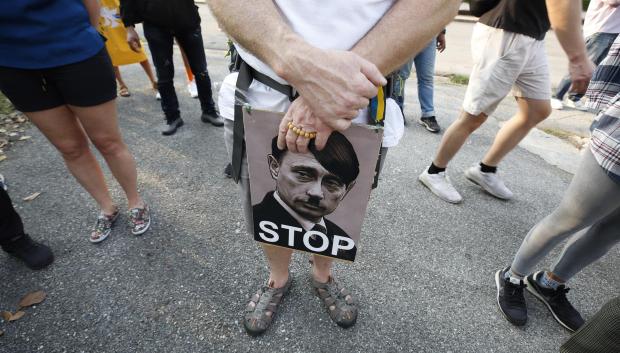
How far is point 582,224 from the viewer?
1377 mm

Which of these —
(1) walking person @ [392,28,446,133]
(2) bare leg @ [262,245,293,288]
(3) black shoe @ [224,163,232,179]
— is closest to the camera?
(2) bare leg @ [262,245,293,288]

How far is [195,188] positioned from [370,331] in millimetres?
1728

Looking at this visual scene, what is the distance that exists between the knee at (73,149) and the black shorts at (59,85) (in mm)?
244

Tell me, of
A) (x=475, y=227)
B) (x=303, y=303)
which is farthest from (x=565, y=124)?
(x=303, y=303)

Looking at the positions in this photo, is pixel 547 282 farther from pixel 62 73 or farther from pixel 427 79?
pixel 62 73

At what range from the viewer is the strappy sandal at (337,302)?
1571 mm

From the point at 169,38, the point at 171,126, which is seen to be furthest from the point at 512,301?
the point at 169,38

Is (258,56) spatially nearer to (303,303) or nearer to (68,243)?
(303,303)

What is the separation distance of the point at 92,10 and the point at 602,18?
4.95 meters

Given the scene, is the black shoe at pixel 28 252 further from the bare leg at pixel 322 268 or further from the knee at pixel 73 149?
the bare leg at pixel 322 268

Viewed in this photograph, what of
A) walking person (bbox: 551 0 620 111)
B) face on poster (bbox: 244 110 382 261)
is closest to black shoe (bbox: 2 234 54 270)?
face on poster (bbox: 244 110 382 261)

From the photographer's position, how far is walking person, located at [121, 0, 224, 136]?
8.84ft

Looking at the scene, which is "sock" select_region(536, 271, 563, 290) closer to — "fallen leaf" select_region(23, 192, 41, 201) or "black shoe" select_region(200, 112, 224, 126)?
"black shoe" select_region(200, 112, 224, 126)

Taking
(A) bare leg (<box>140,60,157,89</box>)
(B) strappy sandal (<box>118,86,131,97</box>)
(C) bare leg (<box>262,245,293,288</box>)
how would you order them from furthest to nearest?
(B) strappy sandal (<box>118,86,131,97</box>)
(A) bare leg (<box>140,60,157,89</box>)
(C) bare leg (<box>262,245,293,288</box>)
